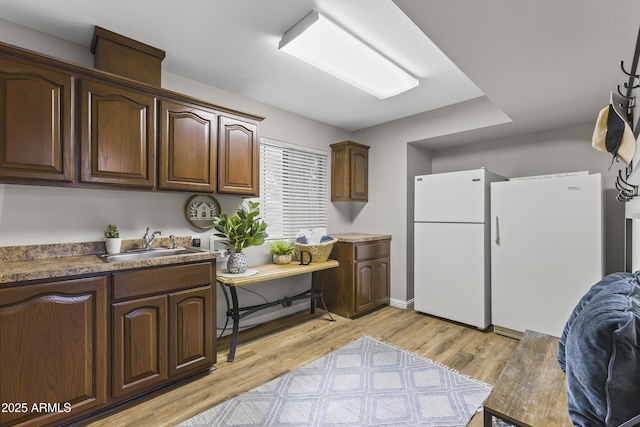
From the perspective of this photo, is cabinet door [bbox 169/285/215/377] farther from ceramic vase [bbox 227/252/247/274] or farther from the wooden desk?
ceramic vase [bbox 227/252/247/274]

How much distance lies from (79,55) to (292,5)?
1666 millimetres

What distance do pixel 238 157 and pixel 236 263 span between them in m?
0.96

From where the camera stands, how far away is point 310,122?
378 cm

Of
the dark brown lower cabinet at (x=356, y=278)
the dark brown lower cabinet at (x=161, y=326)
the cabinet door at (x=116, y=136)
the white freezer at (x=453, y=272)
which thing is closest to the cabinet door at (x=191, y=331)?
the dark brown lower cabinet at (x=161, y=326)

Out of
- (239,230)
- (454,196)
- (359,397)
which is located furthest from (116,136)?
(454,196)

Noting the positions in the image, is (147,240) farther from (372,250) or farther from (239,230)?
(372,250)

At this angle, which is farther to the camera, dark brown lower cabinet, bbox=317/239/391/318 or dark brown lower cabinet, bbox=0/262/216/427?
dark brown lower cabinet, bbox=317/239/391/318

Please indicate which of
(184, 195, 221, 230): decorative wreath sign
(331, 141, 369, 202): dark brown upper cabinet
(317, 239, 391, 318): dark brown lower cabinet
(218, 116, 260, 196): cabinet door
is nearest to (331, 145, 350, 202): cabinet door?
(331, 141, 369, 202): dark brown upper cabinet

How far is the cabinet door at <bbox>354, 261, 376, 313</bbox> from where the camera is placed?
11.3 ft

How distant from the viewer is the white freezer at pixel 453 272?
119 inches

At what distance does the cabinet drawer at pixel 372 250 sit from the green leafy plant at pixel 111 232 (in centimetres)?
237

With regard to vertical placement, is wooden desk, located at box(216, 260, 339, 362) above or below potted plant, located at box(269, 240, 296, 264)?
below

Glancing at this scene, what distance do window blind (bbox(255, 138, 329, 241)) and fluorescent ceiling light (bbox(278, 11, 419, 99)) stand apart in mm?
1281

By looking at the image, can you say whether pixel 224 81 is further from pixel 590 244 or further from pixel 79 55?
pixel 590 244
